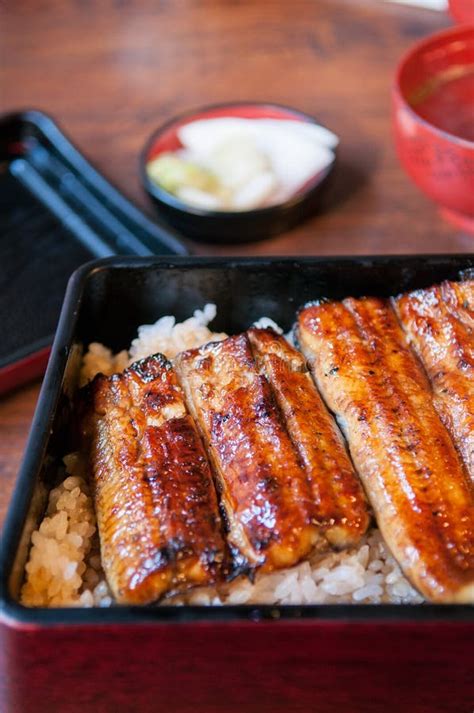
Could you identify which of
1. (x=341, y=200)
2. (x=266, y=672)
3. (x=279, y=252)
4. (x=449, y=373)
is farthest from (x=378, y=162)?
(x=266, y=672)

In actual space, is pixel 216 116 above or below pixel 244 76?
above

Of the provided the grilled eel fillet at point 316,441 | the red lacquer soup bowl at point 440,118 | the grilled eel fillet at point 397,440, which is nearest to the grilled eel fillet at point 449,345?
the grilled eel fillet at point 397,440

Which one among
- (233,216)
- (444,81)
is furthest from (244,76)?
(233,216)

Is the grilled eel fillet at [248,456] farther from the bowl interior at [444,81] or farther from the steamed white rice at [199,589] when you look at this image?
the bowl interior at [444,81]

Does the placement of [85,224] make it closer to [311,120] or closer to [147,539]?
[311,120]

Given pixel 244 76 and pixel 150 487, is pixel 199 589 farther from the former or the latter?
pixel 244 76

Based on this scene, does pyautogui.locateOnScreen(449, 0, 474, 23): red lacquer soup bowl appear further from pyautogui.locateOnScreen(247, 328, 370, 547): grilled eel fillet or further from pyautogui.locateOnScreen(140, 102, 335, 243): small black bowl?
pyautogui.locateOnScreen(247, 328, 370, 547): grilled eel fillet
